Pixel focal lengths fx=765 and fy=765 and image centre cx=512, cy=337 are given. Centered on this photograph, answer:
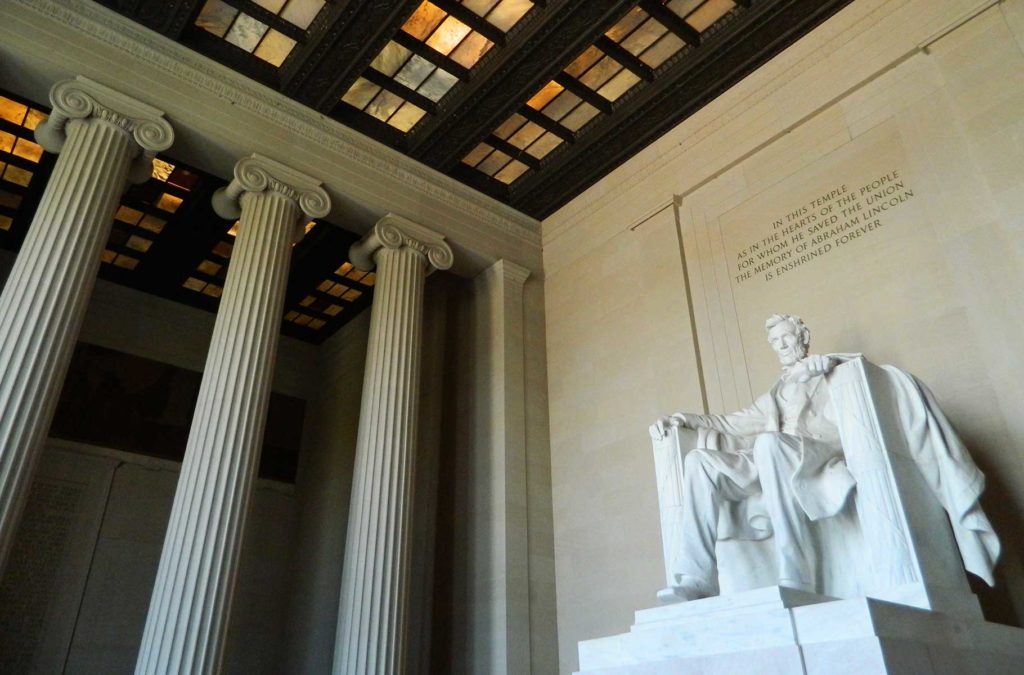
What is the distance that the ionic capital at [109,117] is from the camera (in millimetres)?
7516

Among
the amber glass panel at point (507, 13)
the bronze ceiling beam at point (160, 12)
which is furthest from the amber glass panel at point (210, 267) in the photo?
the amber glass panel at point (507, 13)

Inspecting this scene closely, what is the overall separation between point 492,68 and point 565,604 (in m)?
6.16

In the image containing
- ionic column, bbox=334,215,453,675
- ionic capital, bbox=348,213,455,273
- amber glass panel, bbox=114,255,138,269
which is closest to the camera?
ionic column, bbox=334,215,453,675

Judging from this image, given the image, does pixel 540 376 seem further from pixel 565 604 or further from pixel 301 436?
pixel 301 436

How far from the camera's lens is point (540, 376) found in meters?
10.4

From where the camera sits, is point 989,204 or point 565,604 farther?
point 565,604

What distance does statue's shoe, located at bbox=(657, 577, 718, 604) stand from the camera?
4656 millimetres

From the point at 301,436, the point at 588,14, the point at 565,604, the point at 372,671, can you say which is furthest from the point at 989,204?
the point at 301,436

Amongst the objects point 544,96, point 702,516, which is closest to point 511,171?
point 544,96

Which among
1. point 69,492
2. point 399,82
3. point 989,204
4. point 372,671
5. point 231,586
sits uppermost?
point 399,82

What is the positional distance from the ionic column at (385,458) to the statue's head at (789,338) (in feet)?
13.9

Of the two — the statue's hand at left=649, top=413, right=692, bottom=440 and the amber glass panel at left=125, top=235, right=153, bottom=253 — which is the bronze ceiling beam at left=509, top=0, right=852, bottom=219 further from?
the amber glass panel at left=125, top=235, right=153, bottom=253

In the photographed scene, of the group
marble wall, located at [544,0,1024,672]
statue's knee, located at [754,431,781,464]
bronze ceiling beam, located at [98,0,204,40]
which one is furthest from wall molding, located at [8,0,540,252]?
statue's knee, located at [754,431,781,464]

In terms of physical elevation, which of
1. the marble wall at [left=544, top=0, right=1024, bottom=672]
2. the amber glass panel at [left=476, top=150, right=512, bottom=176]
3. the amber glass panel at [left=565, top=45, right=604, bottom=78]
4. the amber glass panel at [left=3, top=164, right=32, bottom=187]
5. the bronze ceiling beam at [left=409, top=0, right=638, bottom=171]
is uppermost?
the amber glass panel at [left=565, top=45, right=604, bottom=78]
